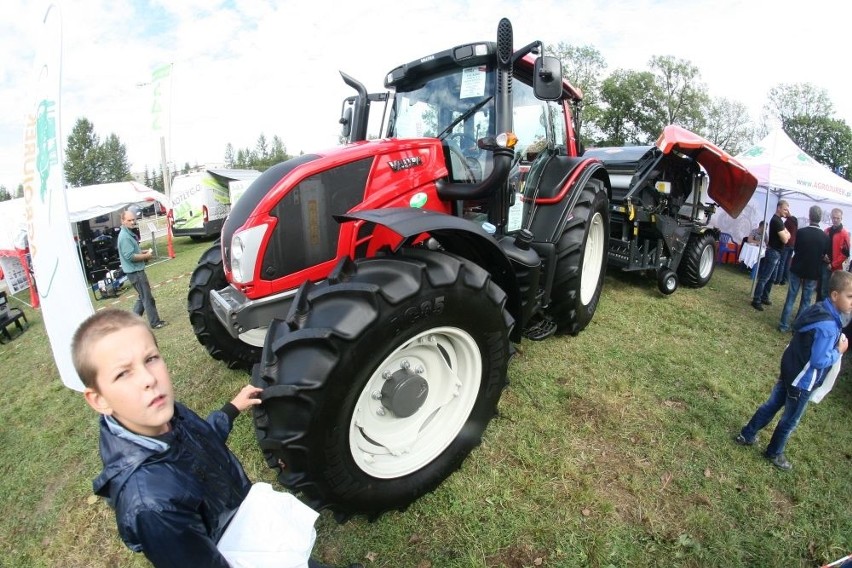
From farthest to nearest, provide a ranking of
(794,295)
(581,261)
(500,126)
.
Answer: (794,295), (581,261), (500,126)

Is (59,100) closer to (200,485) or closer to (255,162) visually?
(200,485)

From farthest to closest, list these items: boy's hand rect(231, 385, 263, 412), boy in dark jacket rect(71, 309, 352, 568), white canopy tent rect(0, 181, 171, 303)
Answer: white canopy tent rect(0, 181, 171, 303)
boy's hand rect(231, 385, 263, 412)
boy in dark jacket rect(71, 309, 352, 568)

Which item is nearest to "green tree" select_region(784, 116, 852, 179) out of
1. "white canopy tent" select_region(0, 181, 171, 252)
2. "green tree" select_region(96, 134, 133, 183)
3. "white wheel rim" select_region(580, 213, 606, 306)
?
"white wheel rim" select_region(580, 213, 606, 306)

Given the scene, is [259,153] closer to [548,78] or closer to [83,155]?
[83,155]

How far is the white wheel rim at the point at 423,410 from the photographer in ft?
7.22

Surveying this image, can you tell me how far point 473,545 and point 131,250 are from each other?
233 inches

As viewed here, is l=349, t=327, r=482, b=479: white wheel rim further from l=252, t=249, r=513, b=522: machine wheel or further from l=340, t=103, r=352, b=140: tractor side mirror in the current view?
l=340, t=103, r=352, b=140: tractor side mirror

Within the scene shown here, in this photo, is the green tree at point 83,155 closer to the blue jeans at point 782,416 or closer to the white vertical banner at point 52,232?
the white vertical banner at point 52,232

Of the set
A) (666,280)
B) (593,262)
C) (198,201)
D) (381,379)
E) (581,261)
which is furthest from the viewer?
(198,201)

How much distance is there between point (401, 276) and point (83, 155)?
65.3m

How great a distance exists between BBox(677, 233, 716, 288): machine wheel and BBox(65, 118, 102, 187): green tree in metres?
62.6

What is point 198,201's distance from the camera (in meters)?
16.7

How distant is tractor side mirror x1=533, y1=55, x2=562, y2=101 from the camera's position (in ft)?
9.01

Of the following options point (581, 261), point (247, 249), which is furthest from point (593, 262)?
point (247, 249)
